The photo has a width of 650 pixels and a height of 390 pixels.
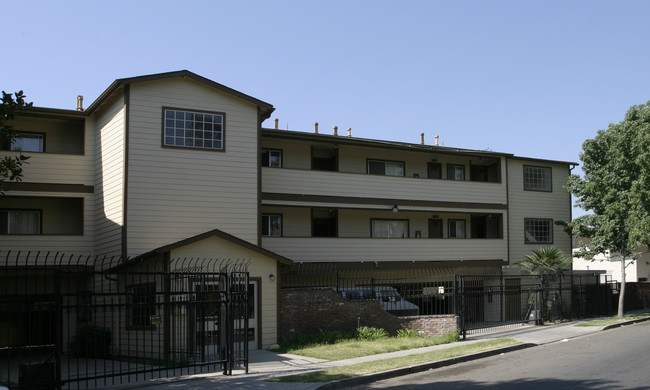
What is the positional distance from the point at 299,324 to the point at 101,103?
9.81 metres

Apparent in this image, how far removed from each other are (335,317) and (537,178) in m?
16.3

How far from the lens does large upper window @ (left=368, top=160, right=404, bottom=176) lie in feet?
97.7

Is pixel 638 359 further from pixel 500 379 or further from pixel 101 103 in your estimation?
pixel 101 103

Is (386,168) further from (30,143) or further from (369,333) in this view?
(30,143)

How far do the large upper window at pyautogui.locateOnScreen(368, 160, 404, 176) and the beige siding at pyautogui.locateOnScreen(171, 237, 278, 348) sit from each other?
35.1ft

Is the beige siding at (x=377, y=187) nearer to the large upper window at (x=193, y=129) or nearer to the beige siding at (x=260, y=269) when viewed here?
the large upper window at (x=193, y=129)

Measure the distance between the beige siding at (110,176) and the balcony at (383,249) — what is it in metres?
6.51

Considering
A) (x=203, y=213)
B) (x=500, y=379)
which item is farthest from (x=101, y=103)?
(x=500, y=379)

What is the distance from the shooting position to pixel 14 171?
562 inches

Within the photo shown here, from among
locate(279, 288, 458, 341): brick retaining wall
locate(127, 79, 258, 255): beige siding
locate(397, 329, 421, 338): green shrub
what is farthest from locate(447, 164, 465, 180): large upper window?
locate(127, 79, 258, 255): beige siding

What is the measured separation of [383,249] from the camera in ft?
92.1

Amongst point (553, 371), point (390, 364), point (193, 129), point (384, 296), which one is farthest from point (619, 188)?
point (193, 129)

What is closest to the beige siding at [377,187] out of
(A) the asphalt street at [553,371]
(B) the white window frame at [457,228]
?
(B) the white window frame at [457,228]

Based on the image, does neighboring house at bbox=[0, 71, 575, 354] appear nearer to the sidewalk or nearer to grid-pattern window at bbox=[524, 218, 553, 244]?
grid-pattern window at bbox=[524, 218, 553, 244]
